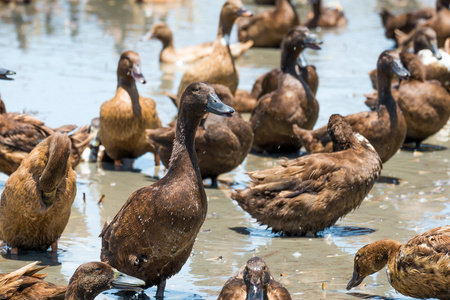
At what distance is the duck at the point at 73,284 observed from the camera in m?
5.29

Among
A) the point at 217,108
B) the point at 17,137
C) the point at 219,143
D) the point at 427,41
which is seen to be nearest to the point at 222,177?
the point at 219,143

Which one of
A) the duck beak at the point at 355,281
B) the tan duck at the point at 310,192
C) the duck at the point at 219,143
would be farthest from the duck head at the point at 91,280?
the duck at the point at 219,143

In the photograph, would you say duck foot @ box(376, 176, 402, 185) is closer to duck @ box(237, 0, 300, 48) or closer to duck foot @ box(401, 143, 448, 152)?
duck foot @ box(401, 143, 448, 152)

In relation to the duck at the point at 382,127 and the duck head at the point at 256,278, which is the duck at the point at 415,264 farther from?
the duck at the point at 382,127

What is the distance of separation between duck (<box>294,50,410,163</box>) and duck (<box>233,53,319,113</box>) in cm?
171

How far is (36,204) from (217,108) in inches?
70.9

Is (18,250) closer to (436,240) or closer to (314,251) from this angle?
(314,251)

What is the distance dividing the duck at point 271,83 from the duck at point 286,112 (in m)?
0.35

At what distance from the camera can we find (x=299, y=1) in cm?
3042

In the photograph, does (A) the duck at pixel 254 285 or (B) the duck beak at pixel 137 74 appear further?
(B) the duck beak at pixel 137 74

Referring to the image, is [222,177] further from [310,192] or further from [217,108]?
[217,108]

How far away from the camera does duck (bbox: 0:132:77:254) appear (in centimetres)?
692

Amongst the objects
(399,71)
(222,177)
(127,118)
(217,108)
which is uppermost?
(217,108)

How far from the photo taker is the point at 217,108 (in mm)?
6312
